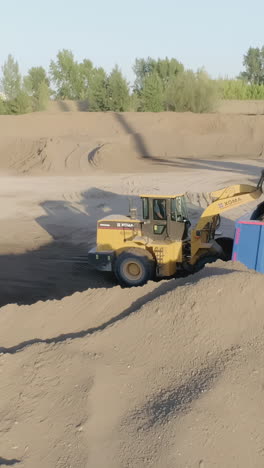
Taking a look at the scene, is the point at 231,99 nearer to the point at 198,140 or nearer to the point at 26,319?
the point at 198,140

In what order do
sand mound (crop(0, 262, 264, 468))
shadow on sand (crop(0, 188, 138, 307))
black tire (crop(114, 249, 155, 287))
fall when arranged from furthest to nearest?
shadow on sand (crop(0, 188, 138, 307)) < black tire (crop(114, 249, 155, 287)) < sand mound (crop(0, 262, 264, 468))

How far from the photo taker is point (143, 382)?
17.7ft

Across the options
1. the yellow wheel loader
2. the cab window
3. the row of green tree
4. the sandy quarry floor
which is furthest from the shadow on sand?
the row of green tree

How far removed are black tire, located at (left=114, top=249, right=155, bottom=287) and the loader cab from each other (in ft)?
1.72

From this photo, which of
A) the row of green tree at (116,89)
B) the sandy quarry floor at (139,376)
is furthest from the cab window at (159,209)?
the row of green tree at (116,89)

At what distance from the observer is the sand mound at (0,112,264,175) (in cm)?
3203

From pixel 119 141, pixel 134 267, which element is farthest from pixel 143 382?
pixel 119 141

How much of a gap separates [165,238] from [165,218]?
463 mm

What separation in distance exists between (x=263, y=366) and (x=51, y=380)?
2.35 meters

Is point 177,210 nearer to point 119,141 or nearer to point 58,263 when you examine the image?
point 58,263

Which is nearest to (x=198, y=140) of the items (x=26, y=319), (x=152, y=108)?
(x=152, y=108)

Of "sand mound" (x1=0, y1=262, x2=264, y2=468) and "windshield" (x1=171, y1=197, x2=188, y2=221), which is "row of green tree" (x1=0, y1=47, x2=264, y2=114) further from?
"sand mound" (x1=0, y1=262, x2=264, y2=468)

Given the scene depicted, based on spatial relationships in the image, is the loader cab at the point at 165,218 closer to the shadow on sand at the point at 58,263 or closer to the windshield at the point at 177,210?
the windshield at the point at 177,210

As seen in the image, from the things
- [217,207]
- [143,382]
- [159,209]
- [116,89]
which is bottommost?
[143,382]
